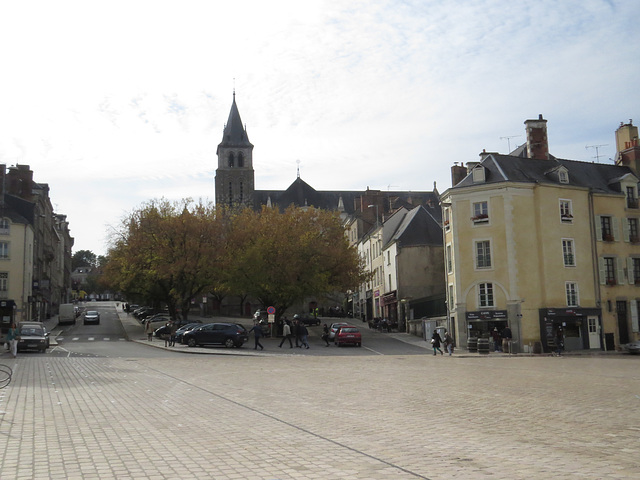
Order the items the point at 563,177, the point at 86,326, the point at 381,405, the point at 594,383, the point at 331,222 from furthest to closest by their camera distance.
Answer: the point at 86,326 → the point at 331,222 → the point at 563,177 → the point at 594,383 → the point at 381,405

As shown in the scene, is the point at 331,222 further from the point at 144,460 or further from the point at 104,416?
the point at 144,460

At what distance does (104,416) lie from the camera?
12.0m

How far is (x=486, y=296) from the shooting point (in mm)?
39219

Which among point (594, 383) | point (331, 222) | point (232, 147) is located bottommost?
point (594, 383)

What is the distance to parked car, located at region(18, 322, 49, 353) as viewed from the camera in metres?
33.6

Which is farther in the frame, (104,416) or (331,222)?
(331,222)

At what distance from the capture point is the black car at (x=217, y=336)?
37.1 m

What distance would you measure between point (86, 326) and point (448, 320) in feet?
125

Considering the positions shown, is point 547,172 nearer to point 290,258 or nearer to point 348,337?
point 348,337

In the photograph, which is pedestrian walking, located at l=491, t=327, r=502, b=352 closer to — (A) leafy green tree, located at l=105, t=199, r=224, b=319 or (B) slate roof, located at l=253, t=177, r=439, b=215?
(A) leafy green tree, located at l=105, t=199, r=224, b=319

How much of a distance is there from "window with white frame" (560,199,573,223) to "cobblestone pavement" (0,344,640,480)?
21.4 metres

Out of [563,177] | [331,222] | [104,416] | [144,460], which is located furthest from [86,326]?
[144,460]

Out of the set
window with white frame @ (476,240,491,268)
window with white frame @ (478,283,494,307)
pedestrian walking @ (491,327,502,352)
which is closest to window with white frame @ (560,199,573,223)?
window with white frame @ (476,240,491,268)

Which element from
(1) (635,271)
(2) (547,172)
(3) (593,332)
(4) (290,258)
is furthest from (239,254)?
(1) (635,271)
